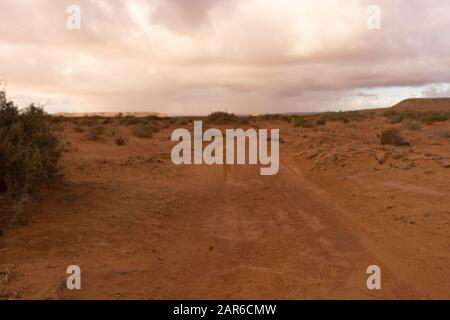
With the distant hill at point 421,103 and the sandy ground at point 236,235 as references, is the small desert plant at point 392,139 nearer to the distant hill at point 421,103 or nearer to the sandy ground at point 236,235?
the sandy ground at point 236,235

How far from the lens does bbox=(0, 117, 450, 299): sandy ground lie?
4.97 metres

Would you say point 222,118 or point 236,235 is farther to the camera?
point 222,118

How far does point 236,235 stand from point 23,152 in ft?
12.5

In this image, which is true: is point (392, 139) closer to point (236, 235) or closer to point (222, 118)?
point (236, 235)

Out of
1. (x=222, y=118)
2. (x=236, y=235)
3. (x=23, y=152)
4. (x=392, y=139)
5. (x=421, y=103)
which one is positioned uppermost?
(x=421, y=103)

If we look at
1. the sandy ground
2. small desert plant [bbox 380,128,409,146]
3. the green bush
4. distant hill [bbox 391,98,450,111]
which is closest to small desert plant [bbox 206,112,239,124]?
small desert plant [bbox 380,128,409,146]

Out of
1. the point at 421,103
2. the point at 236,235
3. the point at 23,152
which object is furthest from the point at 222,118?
the point at 421,103

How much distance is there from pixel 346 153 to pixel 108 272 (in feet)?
32.6

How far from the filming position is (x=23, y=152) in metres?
7.43

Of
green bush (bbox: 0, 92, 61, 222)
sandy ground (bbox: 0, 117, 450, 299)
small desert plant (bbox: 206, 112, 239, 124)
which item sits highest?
small desert plant (bbox: 206, 112, 239, 124)

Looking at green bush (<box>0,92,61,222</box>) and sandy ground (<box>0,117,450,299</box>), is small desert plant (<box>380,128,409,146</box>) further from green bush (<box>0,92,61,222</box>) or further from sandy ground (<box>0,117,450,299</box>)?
green bush (<box>0,92,61,222</box>)

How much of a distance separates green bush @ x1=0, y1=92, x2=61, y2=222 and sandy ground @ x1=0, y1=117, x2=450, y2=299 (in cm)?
41

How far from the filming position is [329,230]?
7.20 metres

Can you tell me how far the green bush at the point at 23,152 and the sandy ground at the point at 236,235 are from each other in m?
0.41
